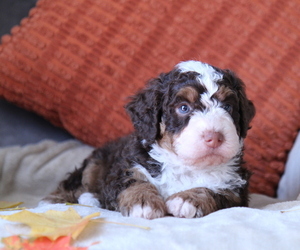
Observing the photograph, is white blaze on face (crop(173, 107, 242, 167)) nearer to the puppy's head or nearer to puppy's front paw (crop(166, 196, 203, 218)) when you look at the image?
the puppy's head

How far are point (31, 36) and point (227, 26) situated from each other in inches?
67.5

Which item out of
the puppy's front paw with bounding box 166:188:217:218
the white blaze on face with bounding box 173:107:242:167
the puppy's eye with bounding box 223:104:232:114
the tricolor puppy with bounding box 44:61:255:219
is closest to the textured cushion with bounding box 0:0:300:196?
the tricolor puppy with bounding box 44:61:255:219

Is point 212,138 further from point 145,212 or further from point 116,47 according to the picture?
point 116,47

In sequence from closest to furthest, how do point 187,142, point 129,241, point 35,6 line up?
point 129,241
point 187,142
point 35,6

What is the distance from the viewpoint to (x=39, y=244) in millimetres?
1939


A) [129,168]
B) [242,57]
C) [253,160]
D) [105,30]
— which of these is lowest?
[129,168]

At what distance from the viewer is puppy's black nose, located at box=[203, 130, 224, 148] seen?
8.07 feet

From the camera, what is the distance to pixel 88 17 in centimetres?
419

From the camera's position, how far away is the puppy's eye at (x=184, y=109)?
2.67 metres

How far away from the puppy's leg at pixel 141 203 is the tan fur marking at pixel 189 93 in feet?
1.81

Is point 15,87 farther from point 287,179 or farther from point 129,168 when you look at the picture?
point 287,179

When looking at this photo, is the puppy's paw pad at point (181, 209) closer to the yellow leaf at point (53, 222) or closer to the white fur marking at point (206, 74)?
the yellow leaf at point (53, 222)

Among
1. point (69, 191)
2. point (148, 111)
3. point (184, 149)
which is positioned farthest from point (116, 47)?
point (184, 149)

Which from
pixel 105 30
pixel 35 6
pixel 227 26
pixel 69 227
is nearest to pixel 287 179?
pixel 227 26
